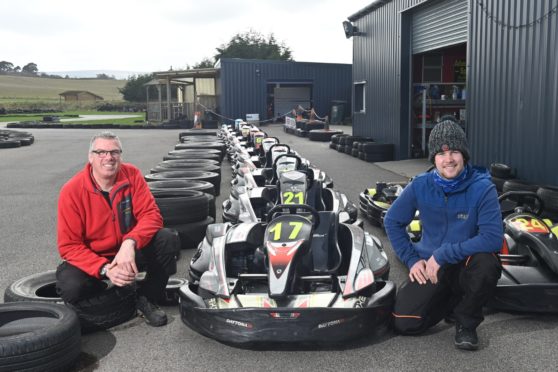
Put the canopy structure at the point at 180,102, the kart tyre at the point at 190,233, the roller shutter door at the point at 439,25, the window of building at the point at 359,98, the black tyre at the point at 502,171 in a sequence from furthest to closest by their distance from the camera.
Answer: the canopy structure at the point at 180,102 → the window of building at the point at 359,98 → the roller shutter door at the point at 439,25 → the black tyre at the point at 502,171 → the kart tyre at the point at 190,233

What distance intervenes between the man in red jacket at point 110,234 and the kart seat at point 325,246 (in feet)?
2.84

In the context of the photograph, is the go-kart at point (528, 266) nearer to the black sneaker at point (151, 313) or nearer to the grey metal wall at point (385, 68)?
the black sneaker at point (151, 313)

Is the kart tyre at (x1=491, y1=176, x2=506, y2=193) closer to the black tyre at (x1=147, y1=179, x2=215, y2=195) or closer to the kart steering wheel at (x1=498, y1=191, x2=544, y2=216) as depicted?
the kart steering wheel at (x1=498, y1=191, x2=544, y2=216)

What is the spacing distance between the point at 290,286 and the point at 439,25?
31.2ft

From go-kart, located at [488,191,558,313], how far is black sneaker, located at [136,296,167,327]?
1932mm

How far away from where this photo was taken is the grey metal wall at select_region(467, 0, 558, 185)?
7340 mm

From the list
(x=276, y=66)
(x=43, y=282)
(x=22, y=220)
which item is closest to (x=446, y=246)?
(x=43, y=282)

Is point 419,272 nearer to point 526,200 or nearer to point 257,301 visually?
point 257,301

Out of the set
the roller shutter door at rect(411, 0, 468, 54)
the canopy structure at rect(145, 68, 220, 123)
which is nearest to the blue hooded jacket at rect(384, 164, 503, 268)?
the roller shutter door at rect(411, 0, 468, 54)

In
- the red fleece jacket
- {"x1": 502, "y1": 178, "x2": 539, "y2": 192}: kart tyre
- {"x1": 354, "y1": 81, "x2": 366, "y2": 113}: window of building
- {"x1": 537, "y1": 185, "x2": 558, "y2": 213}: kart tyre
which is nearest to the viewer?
the red fleece jacket

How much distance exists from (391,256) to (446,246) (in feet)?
6.53

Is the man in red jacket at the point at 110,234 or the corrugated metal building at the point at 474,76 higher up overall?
the corrugated metal building at the point at 474,76

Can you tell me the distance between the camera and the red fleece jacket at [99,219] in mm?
3443

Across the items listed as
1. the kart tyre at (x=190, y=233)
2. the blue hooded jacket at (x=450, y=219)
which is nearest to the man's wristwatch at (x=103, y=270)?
the blue hooded jacket at (x=450, y=219)
